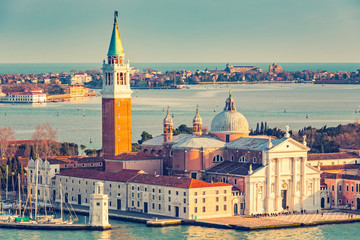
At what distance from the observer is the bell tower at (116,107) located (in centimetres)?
4594

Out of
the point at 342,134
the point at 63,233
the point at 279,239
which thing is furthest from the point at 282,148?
the point at 342,134

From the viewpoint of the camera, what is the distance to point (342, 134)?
5875cm

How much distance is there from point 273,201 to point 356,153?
7.25 metres

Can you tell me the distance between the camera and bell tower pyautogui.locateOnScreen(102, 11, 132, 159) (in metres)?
45.9

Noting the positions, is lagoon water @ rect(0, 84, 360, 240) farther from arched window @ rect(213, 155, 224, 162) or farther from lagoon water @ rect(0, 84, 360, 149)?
arched window @ rect(213, 155, 224, 162)

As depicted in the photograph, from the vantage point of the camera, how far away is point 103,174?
43.3 meters

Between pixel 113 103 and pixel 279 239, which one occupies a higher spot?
pixel 113 103

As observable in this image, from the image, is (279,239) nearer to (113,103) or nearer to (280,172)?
(280,172)

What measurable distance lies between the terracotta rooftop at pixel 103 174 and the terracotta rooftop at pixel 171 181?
58cm

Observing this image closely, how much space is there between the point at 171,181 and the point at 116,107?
673 cm

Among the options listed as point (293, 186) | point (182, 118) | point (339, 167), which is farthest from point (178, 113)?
point (293, 186)

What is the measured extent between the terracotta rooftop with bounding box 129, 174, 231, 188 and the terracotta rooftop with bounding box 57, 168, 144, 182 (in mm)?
576

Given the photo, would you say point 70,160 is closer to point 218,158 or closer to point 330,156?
point 218,158

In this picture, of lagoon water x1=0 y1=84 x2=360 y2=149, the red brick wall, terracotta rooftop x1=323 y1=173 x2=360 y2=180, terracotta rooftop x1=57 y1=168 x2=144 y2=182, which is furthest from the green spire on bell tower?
lagoon water x1=0 y1=84 x2=360 y2=149
